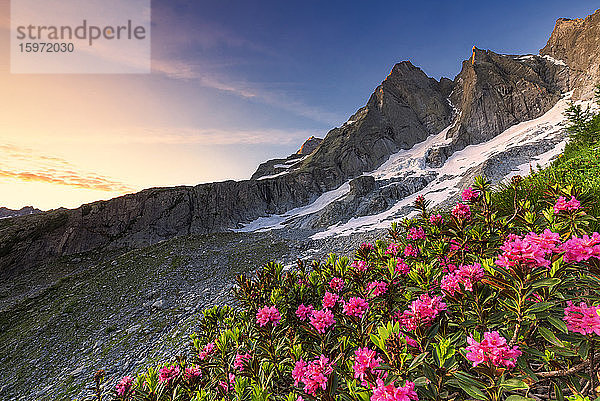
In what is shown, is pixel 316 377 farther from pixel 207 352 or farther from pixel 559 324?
pixel 207 352

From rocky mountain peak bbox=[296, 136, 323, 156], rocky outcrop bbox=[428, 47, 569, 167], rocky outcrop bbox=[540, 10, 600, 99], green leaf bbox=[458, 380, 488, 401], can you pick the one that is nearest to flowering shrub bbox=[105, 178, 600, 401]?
green leaf bbox=[458, 380, 488, 401]

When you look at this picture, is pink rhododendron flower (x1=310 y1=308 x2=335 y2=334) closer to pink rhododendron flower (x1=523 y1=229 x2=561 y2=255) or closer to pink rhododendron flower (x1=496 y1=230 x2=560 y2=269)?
pink rhododendron flower (x1=496 y1=230 x2=560 y2=269)

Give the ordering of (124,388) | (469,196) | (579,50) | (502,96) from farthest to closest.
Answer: (502,96) → (579,50) → (469,196) → (124,388)

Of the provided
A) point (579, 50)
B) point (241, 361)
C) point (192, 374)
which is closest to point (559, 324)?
point (241, 361)

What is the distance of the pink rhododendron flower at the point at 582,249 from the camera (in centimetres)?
203

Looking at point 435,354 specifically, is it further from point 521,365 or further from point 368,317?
point 368,317

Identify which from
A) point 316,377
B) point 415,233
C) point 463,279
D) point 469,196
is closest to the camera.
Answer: point 316,377

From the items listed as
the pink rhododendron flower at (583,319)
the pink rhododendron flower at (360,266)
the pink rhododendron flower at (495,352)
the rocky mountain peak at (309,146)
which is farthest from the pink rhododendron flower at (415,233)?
the rocky mountain peak at (309,146)

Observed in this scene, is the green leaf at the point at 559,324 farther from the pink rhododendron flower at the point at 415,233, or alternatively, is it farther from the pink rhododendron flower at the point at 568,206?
the pink rhododendron flower at the point at 415,233

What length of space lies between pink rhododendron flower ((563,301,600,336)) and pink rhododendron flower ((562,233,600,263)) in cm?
39

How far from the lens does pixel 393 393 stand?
1.81 m

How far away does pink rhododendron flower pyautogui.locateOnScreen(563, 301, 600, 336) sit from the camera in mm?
1858

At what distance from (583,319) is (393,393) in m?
1.62

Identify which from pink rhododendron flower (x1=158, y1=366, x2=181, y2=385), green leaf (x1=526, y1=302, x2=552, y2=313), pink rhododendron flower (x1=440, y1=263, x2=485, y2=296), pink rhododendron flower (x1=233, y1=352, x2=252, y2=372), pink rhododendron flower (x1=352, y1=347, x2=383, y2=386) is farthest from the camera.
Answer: pink rhododendron flower (x1=158, y1=366, x2=181, y2=385)
